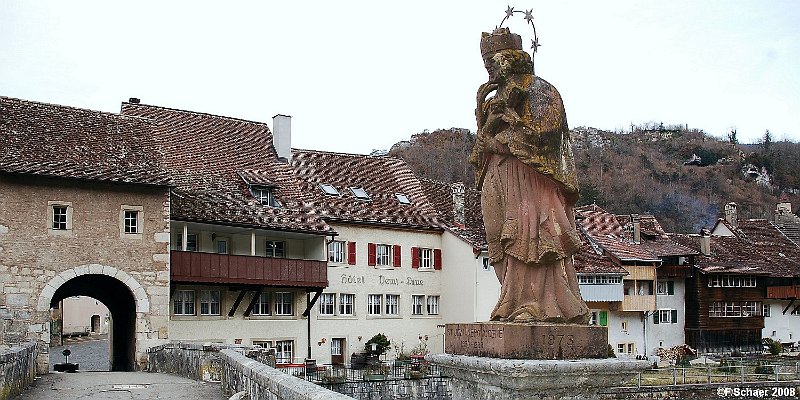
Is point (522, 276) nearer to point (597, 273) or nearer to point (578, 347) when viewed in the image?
point (578, 347)

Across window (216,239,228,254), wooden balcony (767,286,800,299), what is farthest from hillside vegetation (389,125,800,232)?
window (216,239,228,254)

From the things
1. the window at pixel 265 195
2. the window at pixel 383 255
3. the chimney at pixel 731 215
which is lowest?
the window at pixel 383 255

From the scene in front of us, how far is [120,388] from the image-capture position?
16.2 meters

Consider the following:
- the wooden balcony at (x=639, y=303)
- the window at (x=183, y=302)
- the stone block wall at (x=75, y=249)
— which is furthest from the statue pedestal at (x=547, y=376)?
the wooden balcony at (x=639, y=303)

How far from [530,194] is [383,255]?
3455 centimetres

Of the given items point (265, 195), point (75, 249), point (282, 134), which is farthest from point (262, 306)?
point (75, 249)

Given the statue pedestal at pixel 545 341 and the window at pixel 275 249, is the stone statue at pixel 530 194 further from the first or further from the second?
the window at pixel 275 249

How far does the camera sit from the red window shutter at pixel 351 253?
4122 cm

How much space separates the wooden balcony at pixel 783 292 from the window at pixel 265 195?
36507 mm

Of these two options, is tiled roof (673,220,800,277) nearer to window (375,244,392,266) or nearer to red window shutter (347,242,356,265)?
window (375,244,392,266)

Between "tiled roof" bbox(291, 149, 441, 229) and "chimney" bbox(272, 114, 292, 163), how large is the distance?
0.94 m

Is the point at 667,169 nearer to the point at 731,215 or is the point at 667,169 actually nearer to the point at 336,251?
the point at 731,215

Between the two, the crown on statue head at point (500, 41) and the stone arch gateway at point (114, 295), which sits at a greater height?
the crown on statue head at point (500, 41)

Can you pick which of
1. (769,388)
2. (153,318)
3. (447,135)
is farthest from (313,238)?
(447,135)
